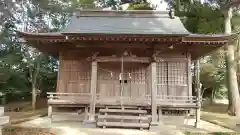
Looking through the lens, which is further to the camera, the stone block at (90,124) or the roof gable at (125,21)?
the roof gable at (125,21)

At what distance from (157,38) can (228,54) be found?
9278 millimetres

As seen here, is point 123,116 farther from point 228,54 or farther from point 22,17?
point 22,17

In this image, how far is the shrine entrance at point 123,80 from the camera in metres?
12.5

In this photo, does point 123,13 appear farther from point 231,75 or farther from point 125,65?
point 231,75

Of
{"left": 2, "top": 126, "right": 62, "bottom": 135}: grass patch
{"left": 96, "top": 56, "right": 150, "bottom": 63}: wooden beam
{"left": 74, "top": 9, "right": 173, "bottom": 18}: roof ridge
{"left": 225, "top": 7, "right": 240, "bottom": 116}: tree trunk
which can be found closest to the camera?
{"left": 2, "top": 126, "right": 62, "bottom": 135}: grass patch

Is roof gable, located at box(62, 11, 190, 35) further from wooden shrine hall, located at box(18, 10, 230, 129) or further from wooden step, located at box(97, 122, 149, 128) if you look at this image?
wooden step, located at box(97, 122, 149, 128)

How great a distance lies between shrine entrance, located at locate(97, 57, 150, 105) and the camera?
1250 centimetres

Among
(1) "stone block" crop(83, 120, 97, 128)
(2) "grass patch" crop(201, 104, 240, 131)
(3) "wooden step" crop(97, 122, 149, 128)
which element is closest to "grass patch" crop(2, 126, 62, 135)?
(1) "stone block" crop(83, 120, 97, 128)

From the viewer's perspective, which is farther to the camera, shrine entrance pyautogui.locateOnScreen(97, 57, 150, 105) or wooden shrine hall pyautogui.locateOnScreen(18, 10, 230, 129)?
shrine entrance pyautogui.locateOnScreen(97, 57, 150, 105)

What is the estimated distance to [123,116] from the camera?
34.2ft

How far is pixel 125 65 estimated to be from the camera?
12.6m

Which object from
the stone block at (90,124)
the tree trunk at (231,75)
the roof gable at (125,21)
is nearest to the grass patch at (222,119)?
the tree trunk at (231,75)

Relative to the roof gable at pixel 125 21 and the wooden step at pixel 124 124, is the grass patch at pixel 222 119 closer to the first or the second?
the wooden step at pixel 124 124

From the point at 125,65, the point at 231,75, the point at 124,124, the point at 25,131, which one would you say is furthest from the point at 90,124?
the point at 231,75
